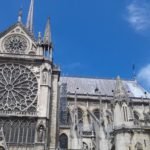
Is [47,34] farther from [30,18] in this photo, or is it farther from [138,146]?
[138,146]

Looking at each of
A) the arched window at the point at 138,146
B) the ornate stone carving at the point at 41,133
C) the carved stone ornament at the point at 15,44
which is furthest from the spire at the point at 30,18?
the arched window at the point at 138,146

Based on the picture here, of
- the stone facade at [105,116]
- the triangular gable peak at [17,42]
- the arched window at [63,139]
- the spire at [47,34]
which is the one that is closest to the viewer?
the stone facade at [105,116]

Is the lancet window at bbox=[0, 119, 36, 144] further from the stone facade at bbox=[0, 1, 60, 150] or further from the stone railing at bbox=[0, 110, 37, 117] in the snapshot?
the stone railing at bbox=[0, 110, 37, 117]

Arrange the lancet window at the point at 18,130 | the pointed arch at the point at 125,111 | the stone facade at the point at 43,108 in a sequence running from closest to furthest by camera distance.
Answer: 1. the pointed arch at the point at 125,111
2. the stone facade at the point at 43,108
3. the lancet window at the point at 18,130

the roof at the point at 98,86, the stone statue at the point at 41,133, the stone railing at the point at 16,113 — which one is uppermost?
the roof at the point at 98,86

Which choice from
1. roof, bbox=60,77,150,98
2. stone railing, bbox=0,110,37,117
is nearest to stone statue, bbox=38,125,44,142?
stone railing, bbox=0,110,37,117

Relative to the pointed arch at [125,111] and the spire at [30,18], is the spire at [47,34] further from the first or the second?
the pointed arch at [125,111]

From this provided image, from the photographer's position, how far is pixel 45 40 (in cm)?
3322

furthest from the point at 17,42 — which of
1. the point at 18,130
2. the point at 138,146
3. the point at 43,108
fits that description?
the point at 138,146

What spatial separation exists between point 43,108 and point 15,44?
8.28 meters

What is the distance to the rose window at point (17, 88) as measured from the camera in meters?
29.5

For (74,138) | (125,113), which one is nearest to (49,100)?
(74,138)

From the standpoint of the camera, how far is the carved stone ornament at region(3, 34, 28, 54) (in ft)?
107

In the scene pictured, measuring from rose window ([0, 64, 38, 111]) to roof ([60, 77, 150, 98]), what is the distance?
10.0m
